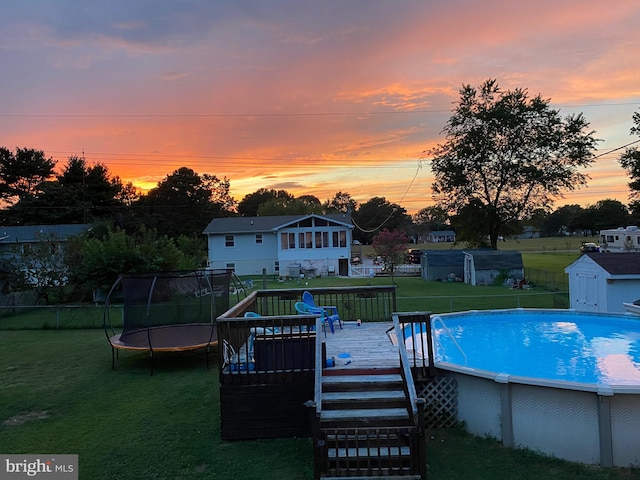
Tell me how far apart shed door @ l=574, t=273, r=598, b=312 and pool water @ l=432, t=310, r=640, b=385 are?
11.3 feet

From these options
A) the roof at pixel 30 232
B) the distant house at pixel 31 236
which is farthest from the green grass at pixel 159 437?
the roof at pixel 30 232

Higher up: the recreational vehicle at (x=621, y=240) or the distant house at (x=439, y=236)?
the distant house at (x=439, y=236)

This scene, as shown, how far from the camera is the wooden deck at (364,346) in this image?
636 cm

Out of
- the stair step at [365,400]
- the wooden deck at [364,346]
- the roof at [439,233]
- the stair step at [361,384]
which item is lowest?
the stair step at [365,400]

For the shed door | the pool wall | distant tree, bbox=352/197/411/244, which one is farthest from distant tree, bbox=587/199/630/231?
the pool wall

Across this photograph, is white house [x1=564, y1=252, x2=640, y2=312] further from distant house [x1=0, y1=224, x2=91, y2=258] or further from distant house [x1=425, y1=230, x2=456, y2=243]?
distant house [x1=425, y1=230, x2=456, y2=243]

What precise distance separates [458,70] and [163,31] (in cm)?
1195

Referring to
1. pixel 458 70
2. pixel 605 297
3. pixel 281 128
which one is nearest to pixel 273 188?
pixel 281 128

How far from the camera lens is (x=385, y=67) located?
17.2 meters

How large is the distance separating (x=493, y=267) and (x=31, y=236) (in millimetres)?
33173

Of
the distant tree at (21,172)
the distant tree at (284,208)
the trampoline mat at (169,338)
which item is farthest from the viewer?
the distant tree at (284,208)

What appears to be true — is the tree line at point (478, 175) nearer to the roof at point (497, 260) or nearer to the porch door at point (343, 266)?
the porch door at point (343, 266)

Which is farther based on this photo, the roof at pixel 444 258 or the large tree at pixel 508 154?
the large tree at pixel 508 154

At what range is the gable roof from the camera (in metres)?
13.4
